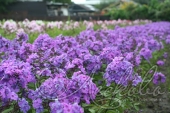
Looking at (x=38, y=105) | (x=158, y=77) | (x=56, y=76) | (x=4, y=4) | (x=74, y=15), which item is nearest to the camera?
(x=38, y=105)

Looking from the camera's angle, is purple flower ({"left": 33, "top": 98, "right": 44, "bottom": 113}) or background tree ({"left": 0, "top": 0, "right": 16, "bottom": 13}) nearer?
purple flower ({"left": 33, "top": 98, "right": 44, "bottom": 113})

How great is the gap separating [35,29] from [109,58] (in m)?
4.92

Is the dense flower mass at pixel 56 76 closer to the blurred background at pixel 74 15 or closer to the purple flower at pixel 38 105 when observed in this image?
the purple flower at pixel 38 105

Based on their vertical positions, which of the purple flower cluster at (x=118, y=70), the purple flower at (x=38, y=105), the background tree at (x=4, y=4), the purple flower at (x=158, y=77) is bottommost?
the purple flower at (x=158, y=77)

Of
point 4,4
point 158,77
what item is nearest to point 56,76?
point 158,77

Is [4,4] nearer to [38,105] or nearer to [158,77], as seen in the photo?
[158,77]

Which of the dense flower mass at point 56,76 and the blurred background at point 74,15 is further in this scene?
the blurred background at point 74,15

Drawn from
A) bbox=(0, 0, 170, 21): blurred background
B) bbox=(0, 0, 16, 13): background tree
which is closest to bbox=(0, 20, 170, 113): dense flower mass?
bbox=(0, 0, 170, 21): blurred background

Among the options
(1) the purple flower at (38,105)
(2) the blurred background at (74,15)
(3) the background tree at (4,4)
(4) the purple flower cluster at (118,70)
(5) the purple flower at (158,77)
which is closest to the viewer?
(1) the purple flower at (38,105)

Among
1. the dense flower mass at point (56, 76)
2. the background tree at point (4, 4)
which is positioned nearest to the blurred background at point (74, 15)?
the background tree at point (4, 4)

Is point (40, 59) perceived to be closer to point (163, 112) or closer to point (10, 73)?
point (10, 73)

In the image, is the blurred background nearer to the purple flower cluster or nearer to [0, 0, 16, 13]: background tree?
[0, 0, 16, 13]: background tree

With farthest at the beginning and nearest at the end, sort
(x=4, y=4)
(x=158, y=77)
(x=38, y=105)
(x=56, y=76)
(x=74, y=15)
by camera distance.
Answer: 1. (x=4, y=4)
2. (x=74, y=15)
3. (x=158, y=77)
4. (x=56, y=76)
5. (x=38, y=105)

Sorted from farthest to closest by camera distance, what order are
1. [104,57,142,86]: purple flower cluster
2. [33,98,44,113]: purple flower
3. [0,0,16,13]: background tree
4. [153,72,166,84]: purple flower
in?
1. [0,0,16,13]: background tree
2. [153,72,166,84]: purple flower
3. [104,57,142,86]: purple flower cluster
4. [33,98,44,113]: purple flower
